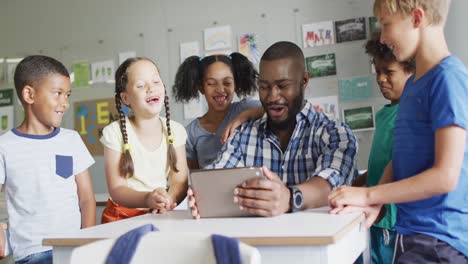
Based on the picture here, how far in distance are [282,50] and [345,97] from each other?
143cm

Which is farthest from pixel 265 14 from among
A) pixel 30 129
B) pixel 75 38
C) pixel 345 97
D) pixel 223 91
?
pixel 30 129

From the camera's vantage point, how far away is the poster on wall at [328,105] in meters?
3.21

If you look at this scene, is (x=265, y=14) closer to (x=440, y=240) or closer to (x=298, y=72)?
(x=298, y=72)

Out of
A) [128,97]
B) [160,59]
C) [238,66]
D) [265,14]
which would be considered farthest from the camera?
[160,59]

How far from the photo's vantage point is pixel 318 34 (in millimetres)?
3254

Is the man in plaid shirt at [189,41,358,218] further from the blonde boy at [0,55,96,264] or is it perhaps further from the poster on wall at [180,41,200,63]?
the poster on wall at [180,41,200,63]

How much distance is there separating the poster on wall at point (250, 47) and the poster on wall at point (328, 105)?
481 millimetres

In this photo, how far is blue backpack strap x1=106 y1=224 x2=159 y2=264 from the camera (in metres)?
0.92

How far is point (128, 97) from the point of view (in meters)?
1.93

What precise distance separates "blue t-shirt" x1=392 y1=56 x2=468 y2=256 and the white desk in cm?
16

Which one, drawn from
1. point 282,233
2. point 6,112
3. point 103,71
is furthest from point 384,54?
point 6,112

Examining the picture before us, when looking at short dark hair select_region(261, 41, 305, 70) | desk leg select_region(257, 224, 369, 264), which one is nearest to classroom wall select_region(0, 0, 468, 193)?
short dark hair select_region(261, 41, 305, 70)

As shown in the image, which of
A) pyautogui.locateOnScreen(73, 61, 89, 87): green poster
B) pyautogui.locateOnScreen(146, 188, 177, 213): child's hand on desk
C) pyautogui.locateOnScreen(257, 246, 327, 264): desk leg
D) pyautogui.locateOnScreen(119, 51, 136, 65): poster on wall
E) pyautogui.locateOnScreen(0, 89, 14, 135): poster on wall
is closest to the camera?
pyautogui.locateOnScreen(257, 246, 327, 264): desk leg

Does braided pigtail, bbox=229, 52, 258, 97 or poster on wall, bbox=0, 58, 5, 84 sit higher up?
poster on wall, bbox=0, 58, 5, 84
